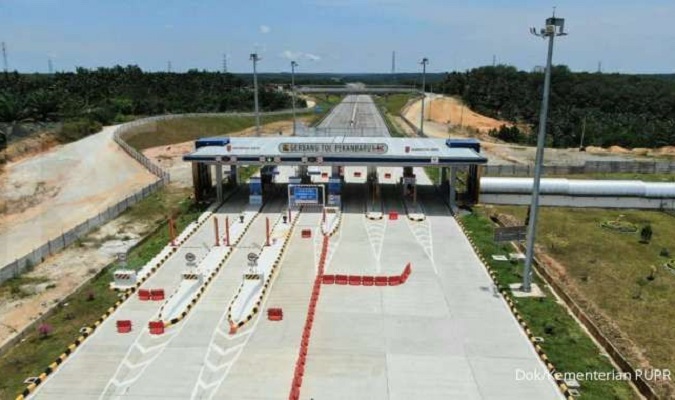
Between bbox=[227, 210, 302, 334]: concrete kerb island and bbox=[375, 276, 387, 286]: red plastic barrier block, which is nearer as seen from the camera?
bbox=[227, 210, 302, 334]: concrete kerb island

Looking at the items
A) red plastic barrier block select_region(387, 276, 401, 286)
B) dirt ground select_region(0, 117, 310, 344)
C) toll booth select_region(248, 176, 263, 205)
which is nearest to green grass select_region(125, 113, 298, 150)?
dirt ground select_region(0, 117, 310, 344)

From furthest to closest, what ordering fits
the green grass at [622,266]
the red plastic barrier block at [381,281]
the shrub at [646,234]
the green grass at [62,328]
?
the shrub at [646,234] < the red plastic barrier block at [381,281] < the green grass at [622,266] < the green grass at [62,328]

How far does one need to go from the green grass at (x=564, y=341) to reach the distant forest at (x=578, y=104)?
256ft

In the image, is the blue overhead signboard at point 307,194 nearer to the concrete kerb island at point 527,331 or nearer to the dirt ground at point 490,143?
the concrete kerb island at point 527,331

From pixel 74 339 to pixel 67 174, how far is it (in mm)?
45819

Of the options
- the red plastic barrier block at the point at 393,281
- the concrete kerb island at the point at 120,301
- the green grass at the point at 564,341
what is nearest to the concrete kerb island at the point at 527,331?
the green grass at the point at 564,341

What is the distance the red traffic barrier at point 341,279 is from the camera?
103 ft

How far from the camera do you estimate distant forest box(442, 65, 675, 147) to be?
106 meters

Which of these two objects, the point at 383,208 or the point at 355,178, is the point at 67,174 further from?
the point at 383,208

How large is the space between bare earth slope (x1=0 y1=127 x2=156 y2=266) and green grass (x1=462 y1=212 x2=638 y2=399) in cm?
3517

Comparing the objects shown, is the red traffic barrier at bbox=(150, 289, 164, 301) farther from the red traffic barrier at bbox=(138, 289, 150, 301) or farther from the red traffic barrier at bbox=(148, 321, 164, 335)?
the red traffic barrier at bbox=(148, 321, 164, 335)

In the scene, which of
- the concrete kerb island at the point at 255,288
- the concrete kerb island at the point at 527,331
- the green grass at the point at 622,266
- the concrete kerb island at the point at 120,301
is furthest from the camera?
the concrete kerb island at the point at 255,288

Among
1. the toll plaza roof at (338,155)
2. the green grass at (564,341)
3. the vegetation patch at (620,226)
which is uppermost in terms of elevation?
the toll plaza roof at (338,155)

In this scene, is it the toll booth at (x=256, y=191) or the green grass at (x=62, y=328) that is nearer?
the green grass at (x=62, y=328)
